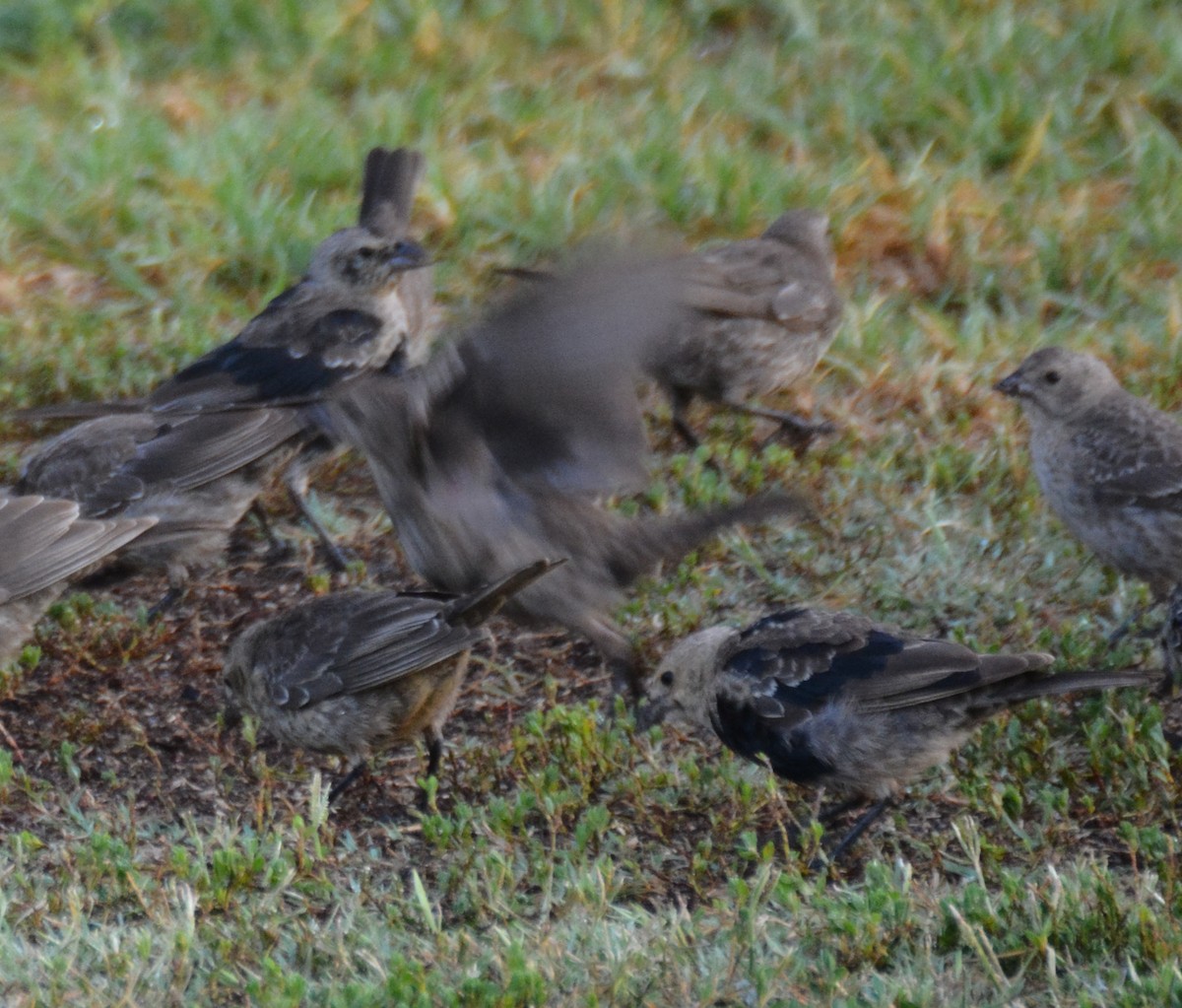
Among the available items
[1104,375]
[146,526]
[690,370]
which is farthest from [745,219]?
[146,526]

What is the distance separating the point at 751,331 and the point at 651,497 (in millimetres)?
935

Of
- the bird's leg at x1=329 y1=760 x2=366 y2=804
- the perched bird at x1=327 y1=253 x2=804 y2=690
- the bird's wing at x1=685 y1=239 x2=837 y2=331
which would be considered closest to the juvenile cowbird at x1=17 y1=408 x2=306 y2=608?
the perched bird at x1=327 y1=253 x2=804 y2=690

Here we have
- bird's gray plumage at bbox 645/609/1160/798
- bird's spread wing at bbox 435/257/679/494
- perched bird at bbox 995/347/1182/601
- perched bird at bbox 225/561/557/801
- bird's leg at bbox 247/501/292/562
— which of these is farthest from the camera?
bird's leg at bbox 247/501/292/562

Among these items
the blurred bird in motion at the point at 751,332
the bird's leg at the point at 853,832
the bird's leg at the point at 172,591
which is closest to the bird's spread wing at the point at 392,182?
the blurred bird in motion at the point at 751,332

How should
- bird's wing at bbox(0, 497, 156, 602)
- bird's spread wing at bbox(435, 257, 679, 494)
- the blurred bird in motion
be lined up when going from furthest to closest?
the blurred bird in motion
bird's wing at bbox(0, 497, 156, 602)
bird's spread wing at bbox(435, 257, 679, 494)

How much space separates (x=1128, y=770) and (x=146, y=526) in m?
3.54

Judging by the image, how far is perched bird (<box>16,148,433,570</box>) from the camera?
23.6ft

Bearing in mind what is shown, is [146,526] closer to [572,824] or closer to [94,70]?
[572,824]

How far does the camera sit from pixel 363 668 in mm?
5840

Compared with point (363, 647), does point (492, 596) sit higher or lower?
higher

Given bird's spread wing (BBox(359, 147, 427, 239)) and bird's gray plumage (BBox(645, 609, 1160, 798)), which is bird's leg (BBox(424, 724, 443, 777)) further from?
bird's spread wing (BBox(359, 147, 427, 239))

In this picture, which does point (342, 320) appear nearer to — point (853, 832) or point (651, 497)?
point (651, 497)

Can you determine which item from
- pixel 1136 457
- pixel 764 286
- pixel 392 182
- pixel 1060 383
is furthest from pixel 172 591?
pixel 1136 457

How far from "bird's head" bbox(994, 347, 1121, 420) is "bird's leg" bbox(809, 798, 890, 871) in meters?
2.17
